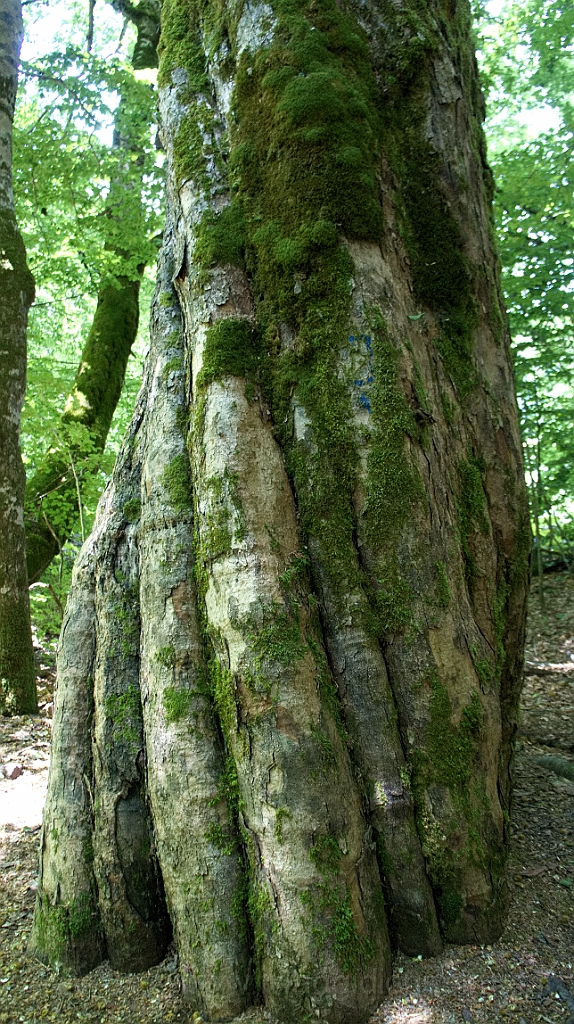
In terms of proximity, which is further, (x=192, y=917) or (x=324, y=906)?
(x=192, y=917)

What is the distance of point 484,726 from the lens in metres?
2.70

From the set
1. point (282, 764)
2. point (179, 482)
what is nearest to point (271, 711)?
point (282, 764)

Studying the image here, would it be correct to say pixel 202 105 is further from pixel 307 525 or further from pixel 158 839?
pixel 158 839

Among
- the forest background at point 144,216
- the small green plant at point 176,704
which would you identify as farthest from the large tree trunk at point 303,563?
the forest background at point 144,216

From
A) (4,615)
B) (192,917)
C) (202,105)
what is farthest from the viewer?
(4,615)

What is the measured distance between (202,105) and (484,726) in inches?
127

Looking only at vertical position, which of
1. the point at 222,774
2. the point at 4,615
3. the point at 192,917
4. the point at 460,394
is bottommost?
the point at 192,917

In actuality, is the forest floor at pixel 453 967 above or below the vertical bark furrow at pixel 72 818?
below

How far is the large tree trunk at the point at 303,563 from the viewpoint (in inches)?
94.8

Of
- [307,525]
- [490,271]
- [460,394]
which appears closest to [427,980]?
[307,525]

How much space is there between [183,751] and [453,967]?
1277 mm

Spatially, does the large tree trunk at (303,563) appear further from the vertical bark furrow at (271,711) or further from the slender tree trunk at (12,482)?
the slender tree trunk at (12,482)

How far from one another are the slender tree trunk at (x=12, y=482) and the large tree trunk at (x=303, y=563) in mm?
2845

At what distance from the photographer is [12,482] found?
5711mm
